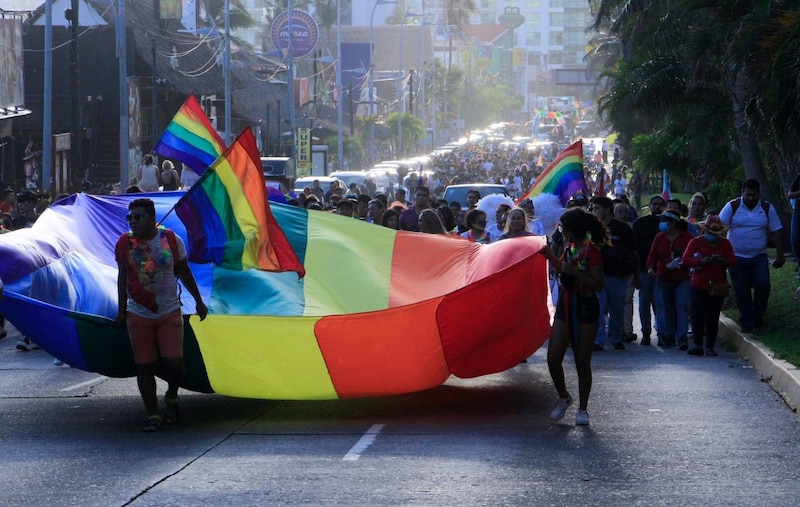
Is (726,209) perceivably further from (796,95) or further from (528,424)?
(528,424)

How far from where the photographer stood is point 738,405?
10.8m

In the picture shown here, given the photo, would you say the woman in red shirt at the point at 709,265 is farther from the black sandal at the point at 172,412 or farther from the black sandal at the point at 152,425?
the black sandal at the point at 152,425

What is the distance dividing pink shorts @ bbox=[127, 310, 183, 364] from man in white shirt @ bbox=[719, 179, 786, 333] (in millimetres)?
7141

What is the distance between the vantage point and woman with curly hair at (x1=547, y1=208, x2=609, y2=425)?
9.90 m

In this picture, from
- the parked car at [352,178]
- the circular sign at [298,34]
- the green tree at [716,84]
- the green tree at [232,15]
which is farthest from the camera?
the green tree at [232,15]

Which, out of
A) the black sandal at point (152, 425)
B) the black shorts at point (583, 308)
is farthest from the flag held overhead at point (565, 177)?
the black sandal at point (152, 425)

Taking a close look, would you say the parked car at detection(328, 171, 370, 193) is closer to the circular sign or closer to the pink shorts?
the circular sign

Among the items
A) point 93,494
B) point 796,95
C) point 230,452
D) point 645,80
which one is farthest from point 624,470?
point 645,80

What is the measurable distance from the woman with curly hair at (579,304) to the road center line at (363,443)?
1337 mm

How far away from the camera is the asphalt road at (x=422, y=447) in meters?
7.69

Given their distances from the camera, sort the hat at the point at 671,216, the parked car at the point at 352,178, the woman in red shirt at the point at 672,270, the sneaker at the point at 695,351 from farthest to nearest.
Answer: the parked car at the point at 352,178 < the hat at the point at 671,216 < the woman in red shirt at the point at 672,270 < the sneaker at the point at 695,351

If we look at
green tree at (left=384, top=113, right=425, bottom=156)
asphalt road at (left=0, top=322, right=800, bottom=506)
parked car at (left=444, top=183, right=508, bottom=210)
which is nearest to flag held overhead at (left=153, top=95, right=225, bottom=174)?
asphalt road at (left=0, top=322, right=800, bottom=506)

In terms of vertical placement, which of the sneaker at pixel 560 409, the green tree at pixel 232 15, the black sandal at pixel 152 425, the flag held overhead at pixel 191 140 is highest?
the green tree at pixel 232 15

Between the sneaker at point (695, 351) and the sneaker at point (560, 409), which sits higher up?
the sneaker at point (560, 409)
